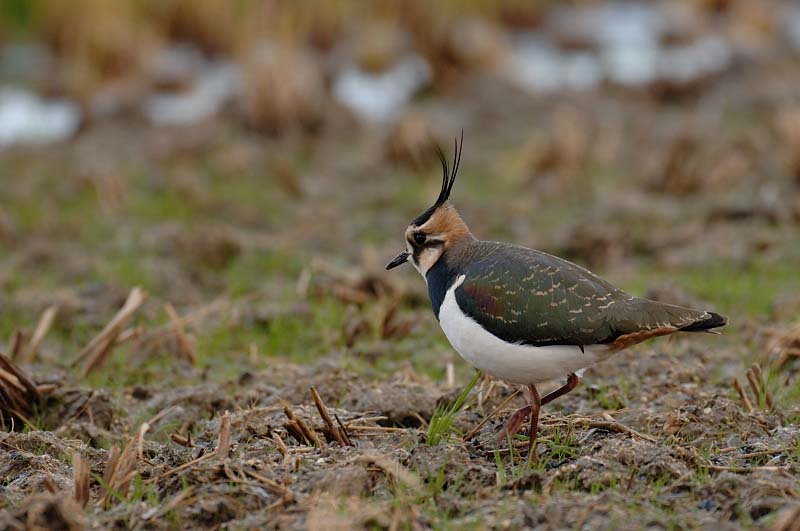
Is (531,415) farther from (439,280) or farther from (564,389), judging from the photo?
(439,280)

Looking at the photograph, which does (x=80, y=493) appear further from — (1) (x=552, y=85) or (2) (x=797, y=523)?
(1) (x=552, y=85)

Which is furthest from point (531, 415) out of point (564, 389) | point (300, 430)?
point (300, 430)

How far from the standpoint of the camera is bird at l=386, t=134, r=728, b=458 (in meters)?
4.70

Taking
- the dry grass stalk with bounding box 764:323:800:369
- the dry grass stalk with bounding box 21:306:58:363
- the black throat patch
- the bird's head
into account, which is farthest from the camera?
the dry grass stalk with bounding box 21:306:58:363

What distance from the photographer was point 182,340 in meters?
6.62

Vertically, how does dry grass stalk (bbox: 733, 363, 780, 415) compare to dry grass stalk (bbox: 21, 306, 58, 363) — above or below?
above

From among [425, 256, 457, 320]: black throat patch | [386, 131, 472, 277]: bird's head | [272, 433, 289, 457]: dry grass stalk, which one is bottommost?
[272, 433, 289, 457]: dry grass stalk

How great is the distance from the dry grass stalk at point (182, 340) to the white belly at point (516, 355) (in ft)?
7.49

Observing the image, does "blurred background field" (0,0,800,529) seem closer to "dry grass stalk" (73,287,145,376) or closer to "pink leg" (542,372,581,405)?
"dry grass stalk" (73,287,145,376)

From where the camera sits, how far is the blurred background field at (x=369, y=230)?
445 cm

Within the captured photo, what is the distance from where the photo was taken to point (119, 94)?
41.3ft

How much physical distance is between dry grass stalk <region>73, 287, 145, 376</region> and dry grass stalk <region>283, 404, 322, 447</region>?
5.99 feet

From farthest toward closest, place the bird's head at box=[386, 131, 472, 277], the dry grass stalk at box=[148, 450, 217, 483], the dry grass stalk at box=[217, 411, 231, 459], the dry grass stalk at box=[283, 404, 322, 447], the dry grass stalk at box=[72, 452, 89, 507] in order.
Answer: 1. the bird's head at box=[386, 131, 472, 277]
2. the dry grass stalk at box=[283, 404, 322, 447]
3. the dry grass stalk at box=[217, 411, 231, 459]
4. the dry grass stalk at box=[148, 450, 217, 483]
5. the dry grass stalk at box=[72, 452, 89, 507]

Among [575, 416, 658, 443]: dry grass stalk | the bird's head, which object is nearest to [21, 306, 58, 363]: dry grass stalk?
the bird's head
